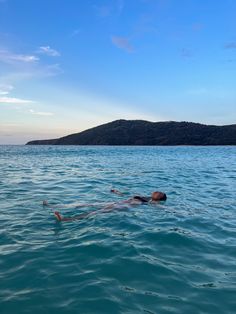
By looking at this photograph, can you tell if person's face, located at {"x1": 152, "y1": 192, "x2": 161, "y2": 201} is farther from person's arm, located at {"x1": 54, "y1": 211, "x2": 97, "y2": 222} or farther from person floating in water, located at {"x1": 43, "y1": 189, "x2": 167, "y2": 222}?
person's arm, located at {"x1": 54, "y1": 211, "x2": 97, "y2": 222}

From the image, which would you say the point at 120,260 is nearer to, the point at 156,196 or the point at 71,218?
the point at 71,218

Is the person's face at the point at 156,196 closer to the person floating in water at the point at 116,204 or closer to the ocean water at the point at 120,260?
the person floating in water at the point at 116,204

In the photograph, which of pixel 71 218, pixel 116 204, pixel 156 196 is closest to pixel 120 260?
pixel 71 218

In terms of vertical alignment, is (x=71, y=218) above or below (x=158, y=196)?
below

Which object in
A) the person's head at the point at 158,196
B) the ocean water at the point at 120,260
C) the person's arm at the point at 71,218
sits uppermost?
the person's head at the point at 158,196

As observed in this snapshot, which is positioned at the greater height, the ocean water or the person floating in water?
the person floating in water

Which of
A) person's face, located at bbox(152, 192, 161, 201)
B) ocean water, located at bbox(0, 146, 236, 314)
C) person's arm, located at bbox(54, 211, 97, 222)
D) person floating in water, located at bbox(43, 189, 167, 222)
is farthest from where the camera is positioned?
person's face, located at bbox(152, 192, 161, 201)

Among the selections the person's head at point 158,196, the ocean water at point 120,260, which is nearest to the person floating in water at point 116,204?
the person's head at point 158,196

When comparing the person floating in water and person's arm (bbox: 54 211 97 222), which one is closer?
person's arm (bbox: 54 211 97 222)

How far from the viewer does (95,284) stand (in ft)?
19.3

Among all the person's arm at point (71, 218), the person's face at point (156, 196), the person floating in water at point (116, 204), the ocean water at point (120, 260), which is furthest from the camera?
the person's face at point (156, 196)

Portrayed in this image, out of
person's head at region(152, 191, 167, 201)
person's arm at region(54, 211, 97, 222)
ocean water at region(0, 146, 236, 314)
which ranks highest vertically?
person's head at region(152, 191, 167, 201)

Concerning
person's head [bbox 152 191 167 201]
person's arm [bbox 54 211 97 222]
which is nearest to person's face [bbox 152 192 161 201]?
person's head [bbox 152 191 167 201]

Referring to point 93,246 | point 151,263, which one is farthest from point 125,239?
point 151,263
